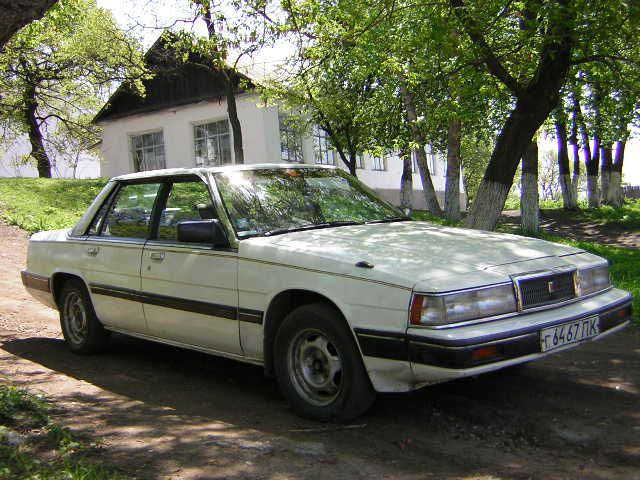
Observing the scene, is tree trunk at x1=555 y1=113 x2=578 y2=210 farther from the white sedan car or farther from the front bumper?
the front bumper

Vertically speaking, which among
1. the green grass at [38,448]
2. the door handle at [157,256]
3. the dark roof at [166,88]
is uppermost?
the dark roof at [166,88]

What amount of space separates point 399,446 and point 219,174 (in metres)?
2.38

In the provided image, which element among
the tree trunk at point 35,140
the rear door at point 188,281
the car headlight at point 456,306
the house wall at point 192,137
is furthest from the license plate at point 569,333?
the tree trunk at point 35,140

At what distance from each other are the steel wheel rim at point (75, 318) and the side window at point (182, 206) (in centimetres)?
134

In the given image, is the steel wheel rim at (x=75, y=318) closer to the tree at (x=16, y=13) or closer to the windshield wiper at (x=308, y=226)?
the windshield wiper at (x=308, y=226)

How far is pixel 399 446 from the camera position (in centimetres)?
367

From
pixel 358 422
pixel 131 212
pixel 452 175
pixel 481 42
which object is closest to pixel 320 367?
pixel 358 422

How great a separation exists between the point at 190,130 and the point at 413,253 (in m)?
25.6

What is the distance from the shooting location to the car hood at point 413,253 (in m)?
3.68

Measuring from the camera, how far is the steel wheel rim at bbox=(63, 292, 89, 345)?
234 inches

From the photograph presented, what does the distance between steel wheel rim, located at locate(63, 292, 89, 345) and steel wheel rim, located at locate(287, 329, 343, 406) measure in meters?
2.60

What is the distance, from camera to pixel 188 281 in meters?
4.74

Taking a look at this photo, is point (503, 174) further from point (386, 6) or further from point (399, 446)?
point (399, 446)

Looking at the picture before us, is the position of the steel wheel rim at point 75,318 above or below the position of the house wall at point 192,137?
below
